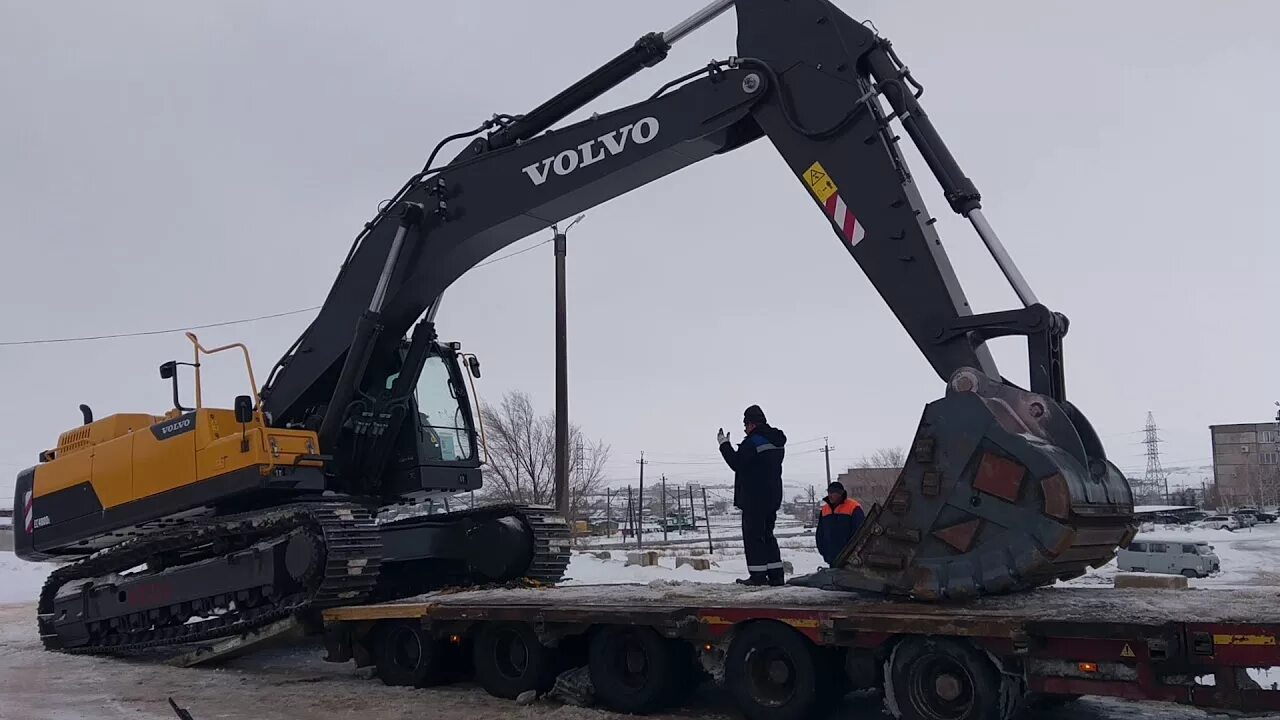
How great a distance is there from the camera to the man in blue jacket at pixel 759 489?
8375 millimetres

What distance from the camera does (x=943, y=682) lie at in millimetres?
5895

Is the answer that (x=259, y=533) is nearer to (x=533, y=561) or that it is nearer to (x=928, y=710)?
(x=533, y=561)

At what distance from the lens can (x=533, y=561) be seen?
1051 centimetres

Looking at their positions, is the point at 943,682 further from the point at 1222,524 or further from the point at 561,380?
the point at 1222,524

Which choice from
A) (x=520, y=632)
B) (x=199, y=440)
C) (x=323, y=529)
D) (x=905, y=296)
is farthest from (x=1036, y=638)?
(x=199, y=440)

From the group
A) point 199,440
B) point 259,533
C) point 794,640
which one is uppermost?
point 199,440

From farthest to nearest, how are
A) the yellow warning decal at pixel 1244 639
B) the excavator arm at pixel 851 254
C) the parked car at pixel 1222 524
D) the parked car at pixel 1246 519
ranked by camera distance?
the parked car at pixel 1246 519 → the parked car at pixel 1222 524 → the excavator arm at pixel 851 254 → the yellow warning decal at pixel 1244 639

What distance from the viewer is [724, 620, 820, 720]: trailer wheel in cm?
638

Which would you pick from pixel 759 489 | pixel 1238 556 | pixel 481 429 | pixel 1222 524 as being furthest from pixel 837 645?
pixel 1222 524

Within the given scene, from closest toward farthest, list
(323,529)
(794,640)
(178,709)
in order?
1. (794,640)
2. (178,709)
3. (323,529)

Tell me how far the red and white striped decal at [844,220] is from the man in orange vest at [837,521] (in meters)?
3.03

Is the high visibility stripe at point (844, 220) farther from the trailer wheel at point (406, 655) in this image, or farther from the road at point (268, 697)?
the trailer wheel at point (406, 655)

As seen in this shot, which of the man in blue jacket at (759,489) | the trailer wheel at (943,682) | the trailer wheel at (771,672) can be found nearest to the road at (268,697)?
the trailer wheel at (771,672)

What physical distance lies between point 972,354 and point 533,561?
533 cm
